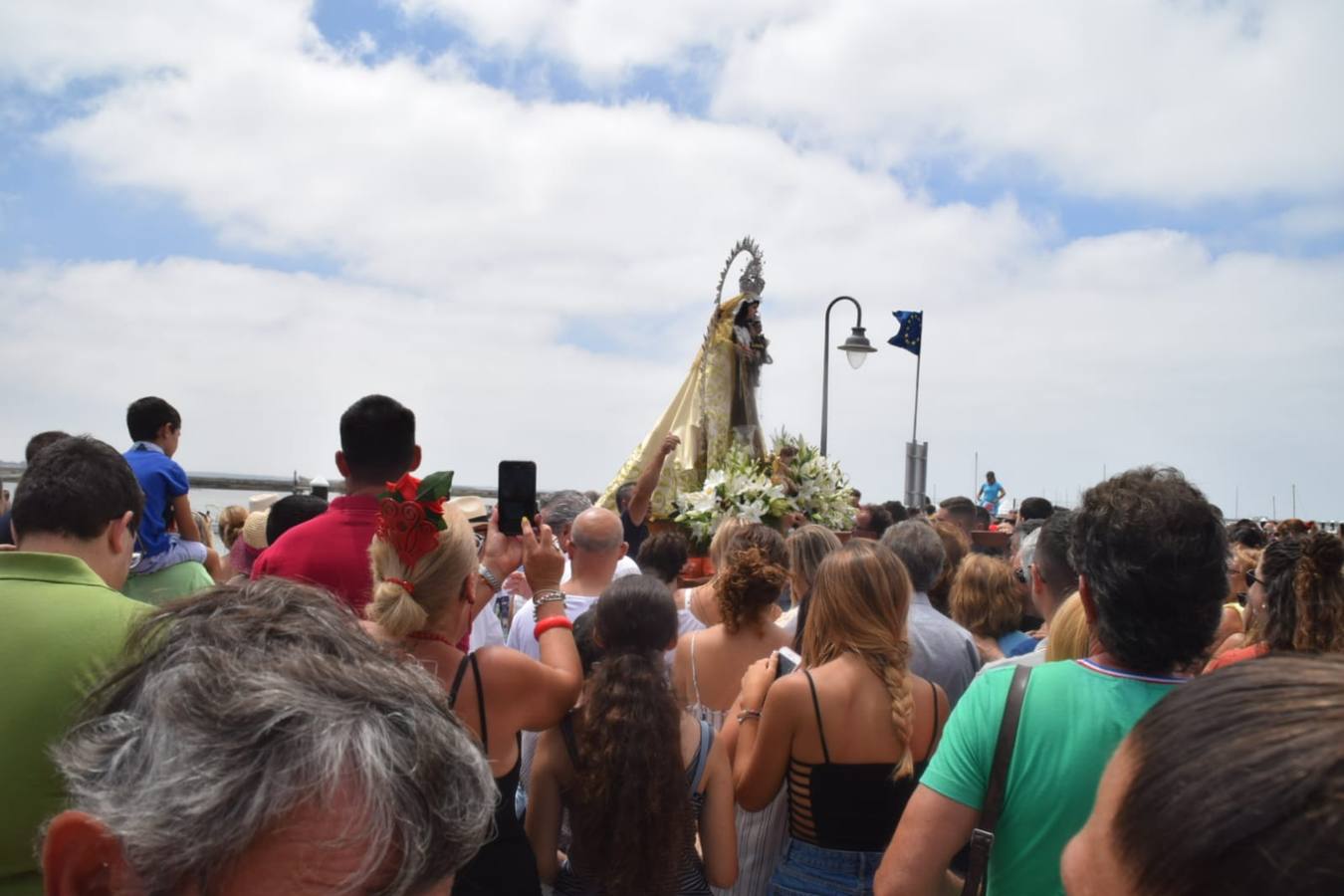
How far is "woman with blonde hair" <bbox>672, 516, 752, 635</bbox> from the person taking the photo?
463cm

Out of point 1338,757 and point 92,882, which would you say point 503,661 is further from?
point 1338,757

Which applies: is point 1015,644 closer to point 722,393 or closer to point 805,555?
point 805,555

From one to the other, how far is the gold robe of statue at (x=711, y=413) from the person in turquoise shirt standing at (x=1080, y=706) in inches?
308

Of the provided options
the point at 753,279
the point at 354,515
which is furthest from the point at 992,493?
the point at 354,515

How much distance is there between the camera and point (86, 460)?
270 cm

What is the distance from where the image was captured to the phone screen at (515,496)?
3459 millimetres

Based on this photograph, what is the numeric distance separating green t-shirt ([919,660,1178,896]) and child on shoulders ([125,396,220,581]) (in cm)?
406

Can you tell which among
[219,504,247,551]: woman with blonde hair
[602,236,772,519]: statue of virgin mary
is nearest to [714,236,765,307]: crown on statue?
[602,236,772,519]: statue of virgin mary

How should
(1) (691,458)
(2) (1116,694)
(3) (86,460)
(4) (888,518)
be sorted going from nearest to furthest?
Result: (2) (1116,694) < (3) (86,460) < (4) (888,518) < (1) (691,458)

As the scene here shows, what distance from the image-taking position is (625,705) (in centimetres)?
314

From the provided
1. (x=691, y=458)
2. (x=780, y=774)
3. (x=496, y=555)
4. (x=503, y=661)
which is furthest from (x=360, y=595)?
(x=691, y=458)

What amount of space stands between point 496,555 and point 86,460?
1.27m

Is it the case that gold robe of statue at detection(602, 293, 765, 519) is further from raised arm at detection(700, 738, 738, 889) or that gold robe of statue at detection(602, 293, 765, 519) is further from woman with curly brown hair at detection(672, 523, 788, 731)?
raised arm at detection(700, 738, 738, 889)

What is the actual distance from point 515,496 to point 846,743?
1373 millimetres
